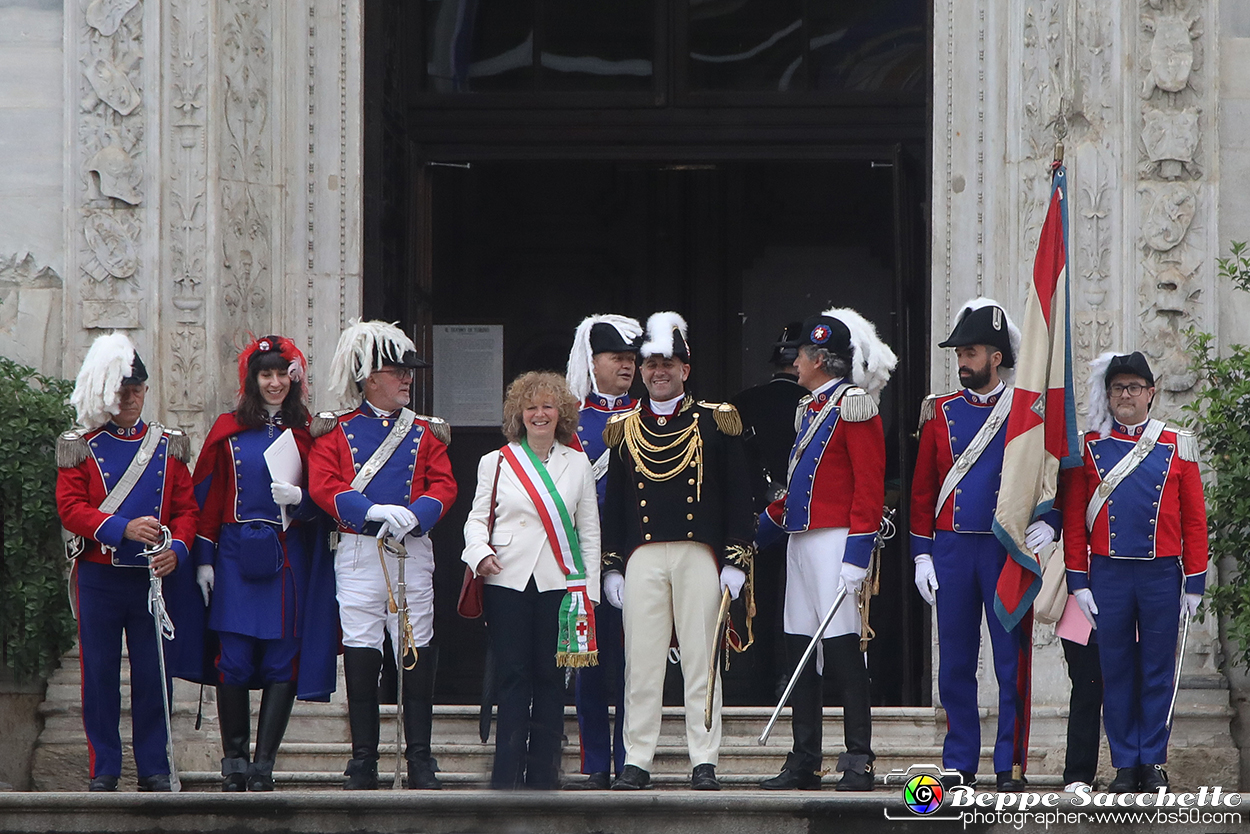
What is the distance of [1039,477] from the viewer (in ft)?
25.6

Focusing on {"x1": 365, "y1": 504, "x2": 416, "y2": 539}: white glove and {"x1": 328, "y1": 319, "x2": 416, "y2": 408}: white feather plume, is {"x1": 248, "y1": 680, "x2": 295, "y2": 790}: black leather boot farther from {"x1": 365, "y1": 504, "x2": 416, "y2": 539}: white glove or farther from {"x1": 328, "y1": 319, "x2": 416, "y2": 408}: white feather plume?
{"x1": 328, "y1": 319, "x2": 416, "y2": 408}: white feather plume

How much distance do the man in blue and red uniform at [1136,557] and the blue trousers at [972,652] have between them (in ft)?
1.11

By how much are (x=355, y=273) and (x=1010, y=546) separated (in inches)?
163

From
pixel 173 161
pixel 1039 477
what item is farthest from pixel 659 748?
pixel 173 161

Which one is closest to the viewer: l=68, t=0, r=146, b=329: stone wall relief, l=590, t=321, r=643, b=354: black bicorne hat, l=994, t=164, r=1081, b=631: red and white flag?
l=994, t=164, r=1081, b=631: red and white flag

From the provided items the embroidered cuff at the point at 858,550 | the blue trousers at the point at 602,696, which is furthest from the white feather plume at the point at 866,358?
the blue trousers at the point at 602,696

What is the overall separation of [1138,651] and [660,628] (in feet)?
6.77

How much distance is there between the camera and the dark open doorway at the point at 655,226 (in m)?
10.6

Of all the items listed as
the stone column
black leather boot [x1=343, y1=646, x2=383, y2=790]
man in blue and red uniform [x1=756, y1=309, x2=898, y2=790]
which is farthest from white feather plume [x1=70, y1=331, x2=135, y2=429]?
the stone column

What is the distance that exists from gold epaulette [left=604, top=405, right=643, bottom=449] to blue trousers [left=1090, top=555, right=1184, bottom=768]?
7.18 feet

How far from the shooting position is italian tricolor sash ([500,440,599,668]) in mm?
7840

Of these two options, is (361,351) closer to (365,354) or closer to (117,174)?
(365,354)

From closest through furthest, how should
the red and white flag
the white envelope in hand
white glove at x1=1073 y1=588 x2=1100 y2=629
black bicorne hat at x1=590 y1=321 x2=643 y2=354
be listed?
1. the red and white flag
2. white glove at x1=1073 y1=588 x2=1100 y2=629
3. the white envelope in hand
4. black bicorne hat at x1=590 y1=321 x2=643 y2=354

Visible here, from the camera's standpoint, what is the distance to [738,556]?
8047 mm
